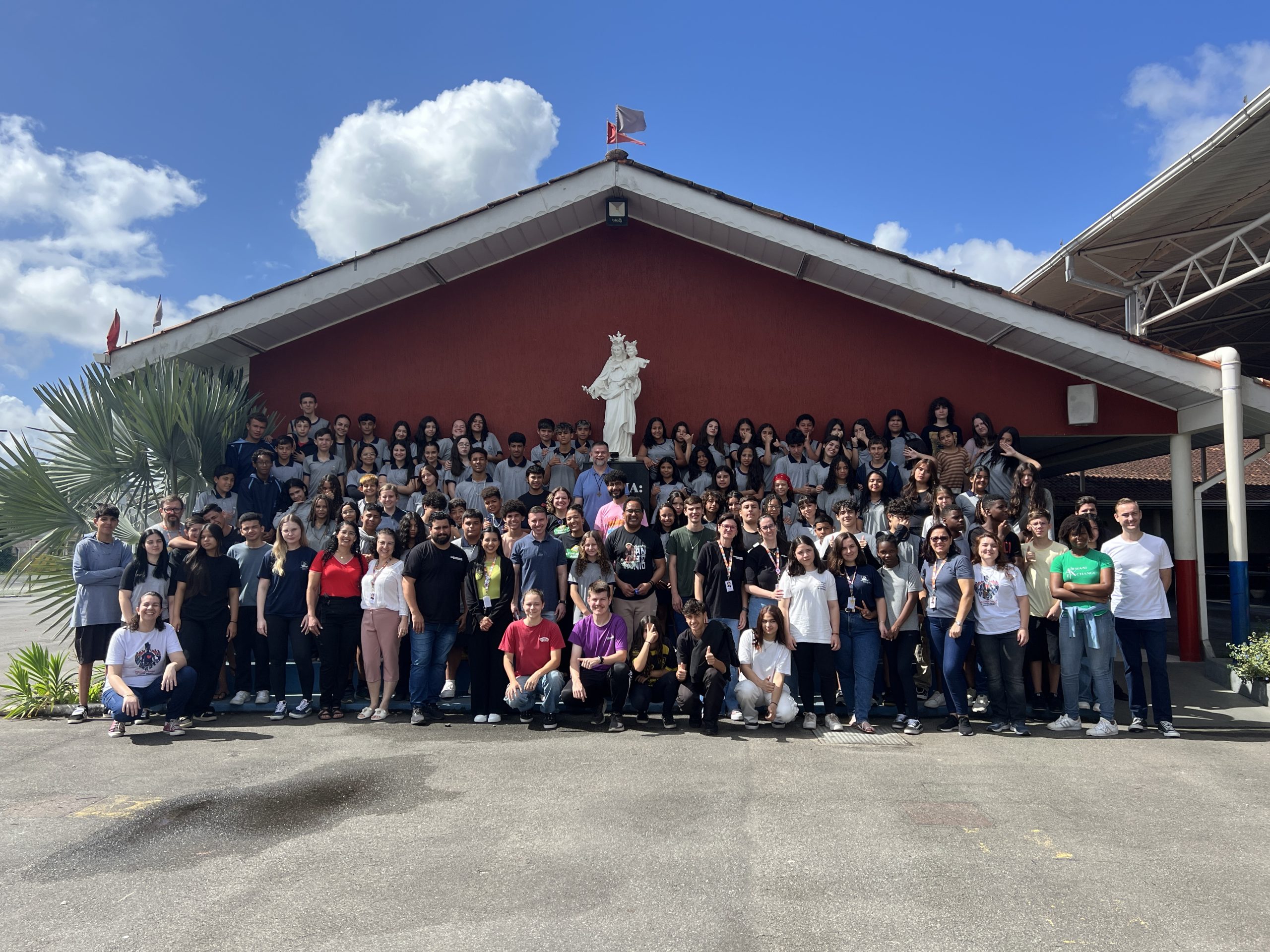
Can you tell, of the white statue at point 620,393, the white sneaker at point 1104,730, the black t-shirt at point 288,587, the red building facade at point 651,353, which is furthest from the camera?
the red building facade at point 651,353

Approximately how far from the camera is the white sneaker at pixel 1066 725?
21.8 ft

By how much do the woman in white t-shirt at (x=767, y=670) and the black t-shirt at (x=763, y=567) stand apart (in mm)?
334

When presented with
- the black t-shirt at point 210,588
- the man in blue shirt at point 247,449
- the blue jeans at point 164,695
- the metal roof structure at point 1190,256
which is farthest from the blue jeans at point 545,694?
the metal roof structure at point 1190,256

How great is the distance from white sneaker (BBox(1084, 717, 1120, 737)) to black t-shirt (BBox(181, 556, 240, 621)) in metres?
7.15

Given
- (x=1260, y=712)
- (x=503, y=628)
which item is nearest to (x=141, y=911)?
(x=503, y=628)

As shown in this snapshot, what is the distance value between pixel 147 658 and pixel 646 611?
401 cm

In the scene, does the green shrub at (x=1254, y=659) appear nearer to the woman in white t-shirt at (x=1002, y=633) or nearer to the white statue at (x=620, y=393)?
the woman in white t-shirt at (x=1002, y=633)

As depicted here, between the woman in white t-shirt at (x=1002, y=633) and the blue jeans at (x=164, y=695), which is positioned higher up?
the woman in white t-shirt at (x=1002, y=633)

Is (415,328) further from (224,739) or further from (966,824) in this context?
(966,824)

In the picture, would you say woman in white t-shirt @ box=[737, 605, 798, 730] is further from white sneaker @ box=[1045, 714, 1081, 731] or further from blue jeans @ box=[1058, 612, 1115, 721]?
blue jeans @ box=[1058, 612, 1115, 721]

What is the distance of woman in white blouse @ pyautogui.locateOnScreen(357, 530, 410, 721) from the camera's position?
709 cm

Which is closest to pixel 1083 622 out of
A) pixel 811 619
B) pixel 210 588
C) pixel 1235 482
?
pixel 811 619

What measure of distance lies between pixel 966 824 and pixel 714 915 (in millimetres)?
1757

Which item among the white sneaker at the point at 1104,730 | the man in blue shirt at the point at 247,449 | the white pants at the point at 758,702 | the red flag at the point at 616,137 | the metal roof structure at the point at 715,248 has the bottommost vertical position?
the white sneaker at the point at 1104,730
